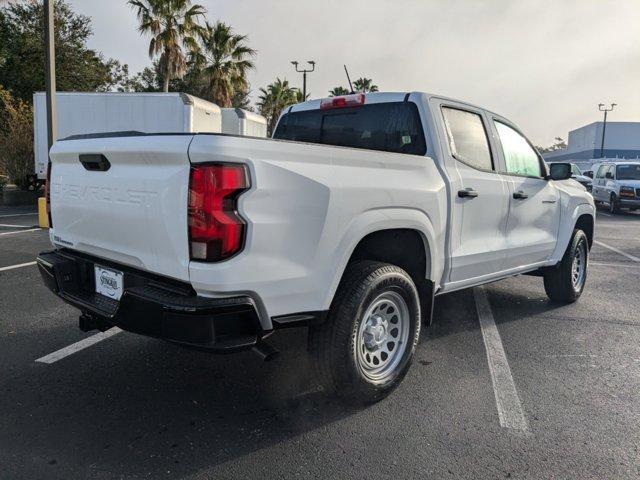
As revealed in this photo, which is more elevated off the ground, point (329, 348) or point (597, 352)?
point (329, 348)

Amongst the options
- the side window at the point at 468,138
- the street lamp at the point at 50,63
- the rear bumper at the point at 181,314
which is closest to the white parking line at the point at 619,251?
the side window at the point at 468,138

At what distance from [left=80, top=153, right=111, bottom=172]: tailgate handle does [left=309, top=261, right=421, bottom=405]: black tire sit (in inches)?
58.1

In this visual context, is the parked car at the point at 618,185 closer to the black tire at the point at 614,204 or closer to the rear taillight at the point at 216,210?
the black tire at the point at 614,204

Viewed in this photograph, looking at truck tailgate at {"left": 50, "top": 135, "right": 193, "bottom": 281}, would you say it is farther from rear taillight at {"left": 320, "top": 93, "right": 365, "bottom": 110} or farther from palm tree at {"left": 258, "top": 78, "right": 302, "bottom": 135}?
palm tree at {"left": 258, "top": 78, "right": 302, "bottom": 135}

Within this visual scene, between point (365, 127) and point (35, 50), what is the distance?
30.3 metres

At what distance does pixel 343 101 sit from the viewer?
4285 mm

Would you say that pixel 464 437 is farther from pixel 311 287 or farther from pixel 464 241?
pixel 464 241

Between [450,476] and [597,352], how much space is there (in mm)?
2389

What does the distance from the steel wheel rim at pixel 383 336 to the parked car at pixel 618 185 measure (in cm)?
1776

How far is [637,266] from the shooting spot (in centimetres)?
840

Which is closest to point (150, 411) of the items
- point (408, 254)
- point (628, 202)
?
point (408, 254)

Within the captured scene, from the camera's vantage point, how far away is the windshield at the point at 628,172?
62.9 feet

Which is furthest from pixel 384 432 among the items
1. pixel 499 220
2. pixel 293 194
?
pixel 499 220

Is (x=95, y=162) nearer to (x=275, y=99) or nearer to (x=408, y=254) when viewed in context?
(x=408, y=254)
